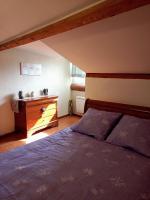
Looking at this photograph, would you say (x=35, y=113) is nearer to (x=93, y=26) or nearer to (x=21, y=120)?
(x=21, y=120)

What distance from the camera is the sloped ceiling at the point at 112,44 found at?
1.63 m

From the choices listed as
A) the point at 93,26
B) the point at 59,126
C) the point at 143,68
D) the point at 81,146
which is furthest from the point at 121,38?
the point at 59,126

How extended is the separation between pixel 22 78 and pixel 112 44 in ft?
7.39

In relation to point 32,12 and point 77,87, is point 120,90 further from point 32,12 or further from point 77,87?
point 77,87

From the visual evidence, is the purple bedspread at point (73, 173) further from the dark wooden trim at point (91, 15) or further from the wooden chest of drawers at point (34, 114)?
the wooden chest of drawers at point (34, 114)

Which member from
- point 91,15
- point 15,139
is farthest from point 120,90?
point 15,139

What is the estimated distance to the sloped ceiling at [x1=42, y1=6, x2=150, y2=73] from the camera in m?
1.63

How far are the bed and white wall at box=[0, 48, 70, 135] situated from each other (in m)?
1.76

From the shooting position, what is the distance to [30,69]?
12.3 feet

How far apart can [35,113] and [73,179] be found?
234 centimetres

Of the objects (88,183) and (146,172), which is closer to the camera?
(88,183)

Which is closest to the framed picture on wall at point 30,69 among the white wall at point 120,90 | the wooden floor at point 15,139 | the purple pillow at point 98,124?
the wooden floor at point 15,139

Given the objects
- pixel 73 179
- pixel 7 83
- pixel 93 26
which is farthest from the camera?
pixel 7 83

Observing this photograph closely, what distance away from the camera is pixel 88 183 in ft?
4.19
